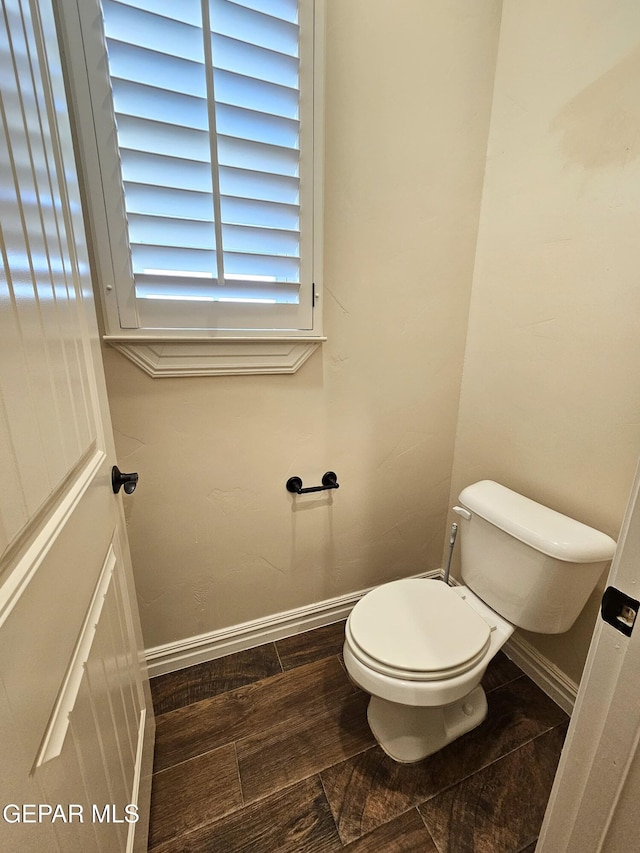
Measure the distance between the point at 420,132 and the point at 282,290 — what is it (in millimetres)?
727

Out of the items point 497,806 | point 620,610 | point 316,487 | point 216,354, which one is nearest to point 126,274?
point 216,354

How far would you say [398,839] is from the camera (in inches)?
36.9

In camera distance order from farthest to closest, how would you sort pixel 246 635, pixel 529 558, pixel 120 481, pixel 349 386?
pixel 246 635 < pixel 349 386 < pixel 529 558 < pixel 120 481

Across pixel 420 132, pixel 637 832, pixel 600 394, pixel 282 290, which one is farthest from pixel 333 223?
pixel 637 832

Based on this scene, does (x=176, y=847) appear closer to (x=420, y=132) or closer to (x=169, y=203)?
(x=169, y=203)

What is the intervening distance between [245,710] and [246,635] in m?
0.26

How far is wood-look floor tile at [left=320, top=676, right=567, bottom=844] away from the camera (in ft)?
3.25

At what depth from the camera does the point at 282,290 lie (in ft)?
3.77

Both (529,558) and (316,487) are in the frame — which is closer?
(529,558)

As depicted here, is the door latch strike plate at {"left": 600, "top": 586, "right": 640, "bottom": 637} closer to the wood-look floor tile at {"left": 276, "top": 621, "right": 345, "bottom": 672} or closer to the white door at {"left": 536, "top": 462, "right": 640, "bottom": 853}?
the white door at {"left": 536, "top": 462, "right": 640, "bottom": 853}

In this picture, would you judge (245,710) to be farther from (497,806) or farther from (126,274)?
(126,274)

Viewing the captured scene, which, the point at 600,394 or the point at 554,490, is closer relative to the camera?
the point at 600,394

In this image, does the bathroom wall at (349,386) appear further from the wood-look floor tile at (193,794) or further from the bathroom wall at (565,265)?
the wood-look floor tile at (193,794)

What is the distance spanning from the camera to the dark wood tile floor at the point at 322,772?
940 mm
